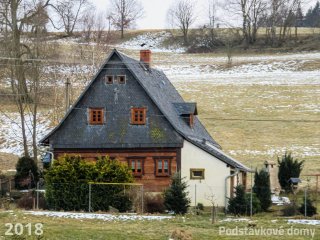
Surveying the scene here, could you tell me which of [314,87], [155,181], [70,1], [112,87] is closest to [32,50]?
[70,1]

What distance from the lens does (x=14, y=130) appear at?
185 ft

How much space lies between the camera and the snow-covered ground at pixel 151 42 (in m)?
108

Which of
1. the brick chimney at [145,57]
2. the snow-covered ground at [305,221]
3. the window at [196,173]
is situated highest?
the brick chimney at [145,57]

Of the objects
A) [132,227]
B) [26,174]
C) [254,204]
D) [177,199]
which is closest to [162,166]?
[177,199]

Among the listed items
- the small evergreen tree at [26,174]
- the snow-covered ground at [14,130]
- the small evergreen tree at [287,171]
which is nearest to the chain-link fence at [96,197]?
Result: the small evergreen tree at [26,174]

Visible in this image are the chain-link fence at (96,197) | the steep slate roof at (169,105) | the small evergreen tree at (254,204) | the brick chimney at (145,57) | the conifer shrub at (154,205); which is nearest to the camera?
the chain-link fence at (96,197)

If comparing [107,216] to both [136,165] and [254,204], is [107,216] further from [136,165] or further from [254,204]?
[136,165]

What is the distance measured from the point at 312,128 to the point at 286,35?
48.4 meters

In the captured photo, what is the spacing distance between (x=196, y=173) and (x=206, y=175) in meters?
0.64

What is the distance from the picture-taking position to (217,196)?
35469mm

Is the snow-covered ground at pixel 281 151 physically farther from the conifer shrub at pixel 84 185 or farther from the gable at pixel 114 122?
the conifer shrub at pixel 84 185

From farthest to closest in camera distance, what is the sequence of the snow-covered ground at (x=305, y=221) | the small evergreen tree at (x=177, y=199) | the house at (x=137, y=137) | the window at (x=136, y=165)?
the window at (x=136, y=165) < the house at (x=137, y=137) < the small evergreen tree at (x=177, y=199) < the snow-covered ground at (x=305, y=221)

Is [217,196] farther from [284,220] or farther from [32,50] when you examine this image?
[32,50]

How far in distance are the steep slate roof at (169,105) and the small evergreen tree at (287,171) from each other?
3406mm
